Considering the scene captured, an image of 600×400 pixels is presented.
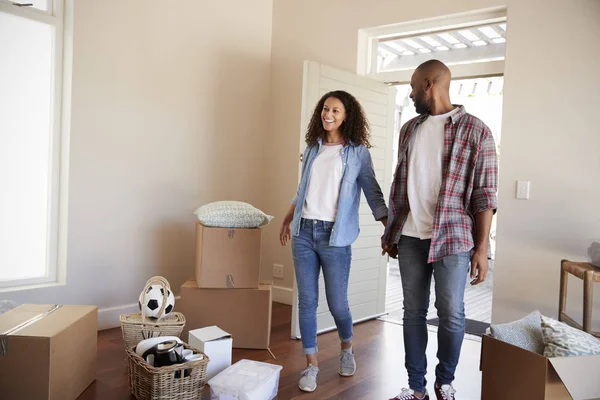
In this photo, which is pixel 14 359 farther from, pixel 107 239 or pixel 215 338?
pixel 107 239

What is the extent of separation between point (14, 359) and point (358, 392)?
4.96 ft

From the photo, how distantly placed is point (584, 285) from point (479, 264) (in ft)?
3.48

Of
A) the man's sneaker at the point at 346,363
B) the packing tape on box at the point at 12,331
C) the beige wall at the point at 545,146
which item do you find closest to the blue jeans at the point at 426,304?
the man's sneaker at the point at 346,363

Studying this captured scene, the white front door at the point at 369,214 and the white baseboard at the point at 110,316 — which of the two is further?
the white front door at the point at 369,214

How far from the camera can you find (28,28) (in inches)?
117

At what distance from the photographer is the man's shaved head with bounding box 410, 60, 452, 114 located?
2.00m

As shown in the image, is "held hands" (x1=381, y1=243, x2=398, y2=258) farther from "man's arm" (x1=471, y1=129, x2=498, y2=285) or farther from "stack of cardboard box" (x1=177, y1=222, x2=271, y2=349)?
"stack of cardboard box" (x1=177, y1=222, x2=271, y2=349)

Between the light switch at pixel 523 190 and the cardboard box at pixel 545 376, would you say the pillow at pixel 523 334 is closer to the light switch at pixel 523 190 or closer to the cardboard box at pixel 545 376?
the cardboard box at pixel 545 376

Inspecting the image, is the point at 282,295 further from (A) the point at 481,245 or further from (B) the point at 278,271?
(A) the point at 481,245

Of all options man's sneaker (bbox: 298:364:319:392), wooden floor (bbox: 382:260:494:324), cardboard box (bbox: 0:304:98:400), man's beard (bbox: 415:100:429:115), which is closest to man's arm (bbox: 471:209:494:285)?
man's beard (bbox: 415:100:429:115)

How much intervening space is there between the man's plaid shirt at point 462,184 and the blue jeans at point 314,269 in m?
0.55

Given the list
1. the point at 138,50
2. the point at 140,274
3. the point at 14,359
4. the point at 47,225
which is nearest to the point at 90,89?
the point at 138,50

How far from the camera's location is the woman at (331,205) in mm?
2346

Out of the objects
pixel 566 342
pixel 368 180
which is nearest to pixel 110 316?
pixel 368 180
